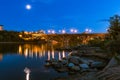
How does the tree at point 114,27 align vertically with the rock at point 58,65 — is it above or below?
above

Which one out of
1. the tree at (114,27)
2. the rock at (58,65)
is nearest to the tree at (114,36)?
the tree at (114,27)

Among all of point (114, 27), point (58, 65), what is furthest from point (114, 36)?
point (58, 65)

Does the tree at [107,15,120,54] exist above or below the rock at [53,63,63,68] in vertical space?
above

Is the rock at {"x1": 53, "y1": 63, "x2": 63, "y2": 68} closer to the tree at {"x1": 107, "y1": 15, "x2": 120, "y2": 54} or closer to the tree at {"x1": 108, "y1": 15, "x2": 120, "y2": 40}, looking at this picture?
the tree at {"x1": 107, "y1": 15, "x2": 120, "y2": 54}

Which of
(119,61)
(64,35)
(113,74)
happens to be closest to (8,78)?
(119,61)

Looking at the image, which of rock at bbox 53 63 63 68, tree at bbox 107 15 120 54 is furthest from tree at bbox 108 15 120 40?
rock at bbox 53 63 63 68

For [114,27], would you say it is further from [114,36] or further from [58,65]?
[58,65]

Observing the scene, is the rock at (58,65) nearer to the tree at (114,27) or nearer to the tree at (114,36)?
the tree at (114,36)

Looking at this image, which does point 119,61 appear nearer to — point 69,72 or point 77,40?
point 69,72

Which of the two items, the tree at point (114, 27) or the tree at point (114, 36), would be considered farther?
the tree at point (114, 27)

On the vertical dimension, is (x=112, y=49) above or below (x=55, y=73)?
above

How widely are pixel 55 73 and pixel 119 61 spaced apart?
10.8 metres

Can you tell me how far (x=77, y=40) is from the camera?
603 ft

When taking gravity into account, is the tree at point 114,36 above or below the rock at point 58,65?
above
